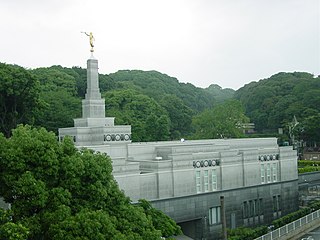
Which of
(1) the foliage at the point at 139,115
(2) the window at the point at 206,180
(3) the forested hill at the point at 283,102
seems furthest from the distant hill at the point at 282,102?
(2) the window at the point at 206,180

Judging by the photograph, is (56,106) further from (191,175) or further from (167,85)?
(167,85)

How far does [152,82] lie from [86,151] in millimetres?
95465

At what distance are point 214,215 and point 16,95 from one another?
21.1 m

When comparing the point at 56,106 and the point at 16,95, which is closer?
the point at 16,95

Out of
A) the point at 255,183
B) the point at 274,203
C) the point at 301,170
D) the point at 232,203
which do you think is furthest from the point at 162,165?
the point at 301,170

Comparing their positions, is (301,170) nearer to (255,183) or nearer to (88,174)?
(255,183)

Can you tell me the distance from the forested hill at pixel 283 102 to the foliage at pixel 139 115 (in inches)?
957

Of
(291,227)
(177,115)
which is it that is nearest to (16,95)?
(291,227)

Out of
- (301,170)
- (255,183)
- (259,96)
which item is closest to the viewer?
(255,183)

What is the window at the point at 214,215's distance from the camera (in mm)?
30078

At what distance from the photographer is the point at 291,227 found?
28891 millimetres

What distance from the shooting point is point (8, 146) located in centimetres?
1563

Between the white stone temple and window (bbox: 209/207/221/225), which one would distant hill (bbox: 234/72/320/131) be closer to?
the white stone temple

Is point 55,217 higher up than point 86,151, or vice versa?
point 86,151
